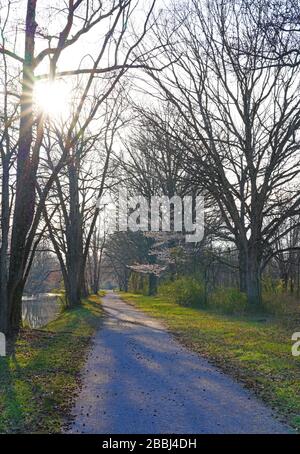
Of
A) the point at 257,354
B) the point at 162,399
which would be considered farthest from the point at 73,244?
the point at 162,399

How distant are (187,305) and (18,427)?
965 inches

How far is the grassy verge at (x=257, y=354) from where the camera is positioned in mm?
7414

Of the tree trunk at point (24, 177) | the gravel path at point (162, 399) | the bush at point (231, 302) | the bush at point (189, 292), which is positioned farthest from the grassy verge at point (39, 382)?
the bush at point (189, 292)

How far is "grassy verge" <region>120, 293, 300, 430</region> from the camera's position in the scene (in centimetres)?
741

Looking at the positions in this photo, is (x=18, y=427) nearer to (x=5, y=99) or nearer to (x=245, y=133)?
(x=5, y=99)

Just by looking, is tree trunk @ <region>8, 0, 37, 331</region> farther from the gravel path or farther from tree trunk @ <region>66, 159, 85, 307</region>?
tree trunk @ <region>66, 159, 85, 307</region>

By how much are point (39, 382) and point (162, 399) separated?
2214mm

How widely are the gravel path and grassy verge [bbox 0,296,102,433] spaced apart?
26 cm

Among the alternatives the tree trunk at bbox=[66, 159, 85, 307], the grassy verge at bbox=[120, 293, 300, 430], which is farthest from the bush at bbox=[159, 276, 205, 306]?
the grassy verge at bbox=[120, 293, 300, 430]

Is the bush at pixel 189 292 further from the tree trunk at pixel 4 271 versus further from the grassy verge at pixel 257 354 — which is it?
the tree trunk at pixel 4 271

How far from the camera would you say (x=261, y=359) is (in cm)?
1026

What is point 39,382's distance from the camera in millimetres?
8320

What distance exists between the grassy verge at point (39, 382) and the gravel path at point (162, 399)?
0.85ft

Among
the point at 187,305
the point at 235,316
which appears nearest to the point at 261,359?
the point at 235,316
